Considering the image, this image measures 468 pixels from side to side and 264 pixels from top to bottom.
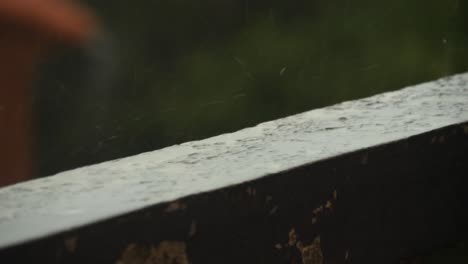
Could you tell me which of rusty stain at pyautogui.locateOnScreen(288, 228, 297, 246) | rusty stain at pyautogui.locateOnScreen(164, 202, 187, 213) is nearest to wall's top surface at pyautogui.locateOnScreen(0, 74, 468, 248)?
rusty stain at pyautogui.locateOnScreen(164, 202, 187, 213)

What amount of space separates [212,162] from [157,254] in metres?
0.32

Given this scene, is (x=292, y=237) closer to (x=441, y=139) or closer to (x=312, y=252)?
(x=312, y=252)

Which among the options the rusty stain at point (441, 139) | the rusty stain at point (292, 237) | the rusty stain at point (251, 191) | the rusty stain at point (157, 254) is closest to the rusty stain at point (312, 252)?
the rusty stain at point (292, 237)

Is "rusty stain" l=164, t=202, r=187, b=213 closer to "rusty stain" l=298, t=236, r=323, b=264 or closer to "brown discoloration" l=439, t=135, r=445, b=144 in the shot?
"rusty stain" l=298, t=236, r=323, b=264

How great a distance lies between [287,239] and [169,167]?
288 mm

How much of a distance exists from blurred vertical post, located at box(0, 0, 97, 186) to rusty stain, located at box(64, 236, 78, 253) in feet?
1.61

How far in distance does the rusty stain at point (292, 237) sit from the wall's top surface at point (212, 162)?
12cm

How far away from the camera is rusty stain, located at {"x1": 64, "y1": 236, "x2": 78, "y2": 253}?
3.72 ft

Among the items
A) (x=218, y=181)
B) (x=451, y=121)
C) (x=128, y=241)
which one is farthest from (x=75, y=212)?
(x=451, y=121)

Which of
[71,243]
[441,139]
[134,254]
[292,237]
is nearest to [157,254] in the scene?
[134,254]

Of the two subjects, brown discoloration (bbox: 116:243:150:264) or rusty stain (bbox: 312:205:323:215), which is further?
rusty stain (bbox: 312:205:323:215)

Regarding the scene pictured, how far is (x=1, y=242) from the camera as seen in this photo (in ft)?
Answer: 3.60

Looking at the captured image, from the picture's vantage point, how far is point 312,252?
1.45 metres

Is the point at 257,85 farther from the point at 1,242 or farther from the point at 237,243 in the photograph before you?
the point at 1,242
